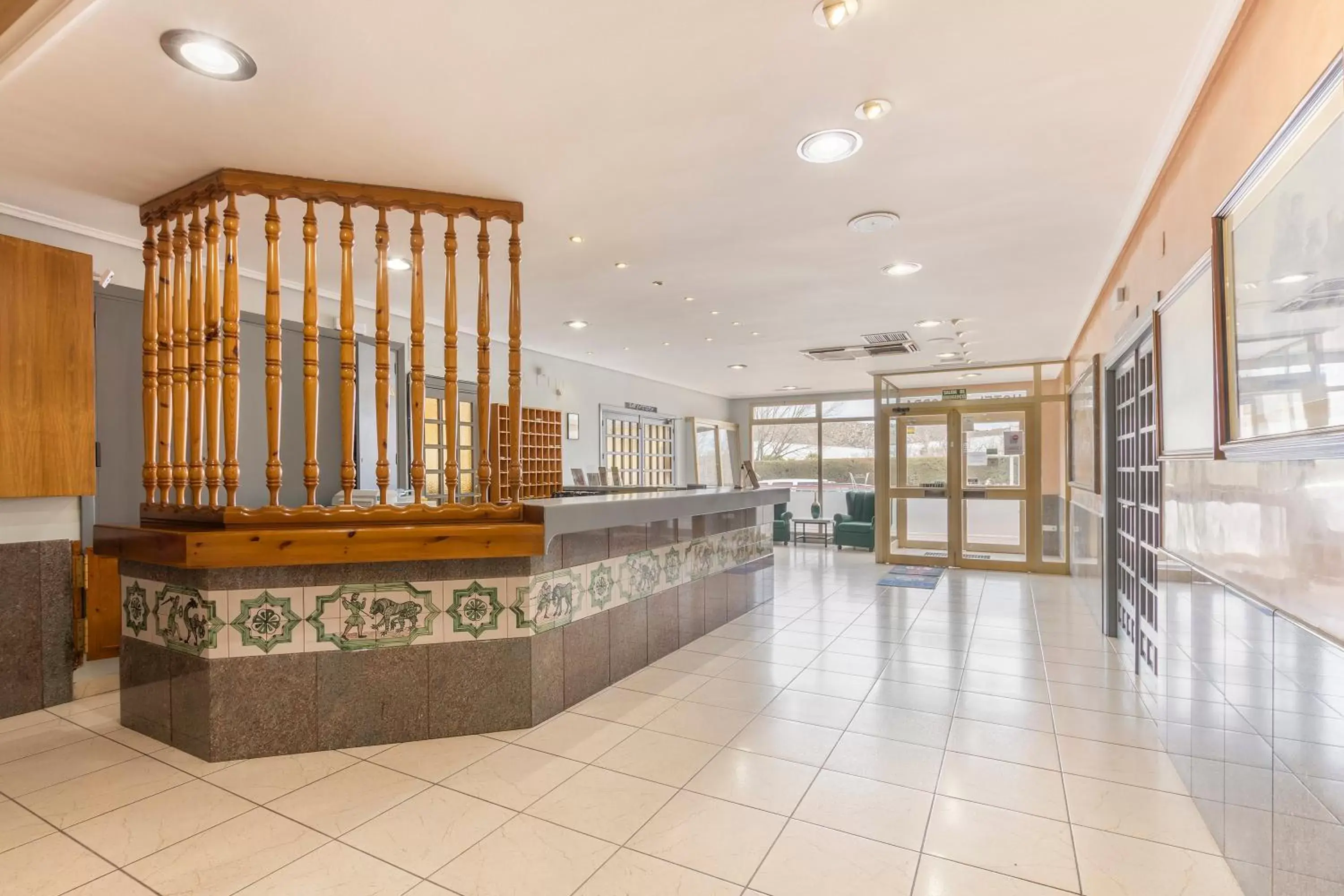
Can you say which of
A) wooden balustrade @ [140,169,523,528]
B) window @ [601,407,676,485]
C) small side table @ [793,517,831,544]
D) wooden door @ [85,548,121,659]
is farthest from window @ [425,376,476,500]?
small side table @ [793,517,831,544]

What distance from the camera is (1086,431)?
5742 millimetres

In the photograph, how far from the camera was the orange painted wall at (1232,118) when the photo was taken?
164cm

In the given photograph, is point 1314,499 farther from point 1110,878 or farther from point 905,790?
point 905,790

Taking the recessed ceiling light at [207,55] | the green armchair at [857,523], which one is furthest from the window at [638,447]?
the recessed ceiling light at [207,55]

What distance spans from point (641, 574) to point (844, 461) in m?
8.95

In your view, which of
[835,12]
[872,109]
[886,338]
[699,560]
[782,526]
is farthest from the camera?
[782,526]

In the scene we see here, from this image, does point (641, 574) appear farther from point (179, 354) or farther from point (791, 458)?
point (791, 458)

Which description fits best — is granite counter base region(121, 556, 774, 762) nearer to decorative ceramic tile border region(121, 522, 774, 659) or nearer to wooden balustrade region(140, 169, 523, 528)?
decorative ceramic tile border region(121, 522, 774, 659)

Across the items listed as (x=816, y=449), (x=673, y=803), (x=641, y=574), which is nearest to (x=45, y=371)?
(x=641, y=574)

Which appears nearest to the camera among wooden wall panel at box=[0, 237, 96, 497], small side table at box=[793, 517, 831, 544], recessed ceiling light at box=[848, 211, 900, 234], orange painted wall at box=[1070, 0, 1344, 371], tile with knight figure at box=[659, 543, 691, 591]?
orange painted wall at box=[1070, 0, 1344, 371]

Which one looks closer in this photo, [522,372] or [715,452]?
[522,372]

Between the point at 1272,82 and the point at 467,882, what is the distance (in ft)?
10.6

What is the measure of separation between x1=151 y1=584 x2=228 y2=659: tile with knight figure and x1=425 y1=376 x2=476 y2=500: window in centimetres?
328

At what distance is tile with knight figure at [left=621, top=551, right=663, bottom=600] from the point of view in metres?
3.86
